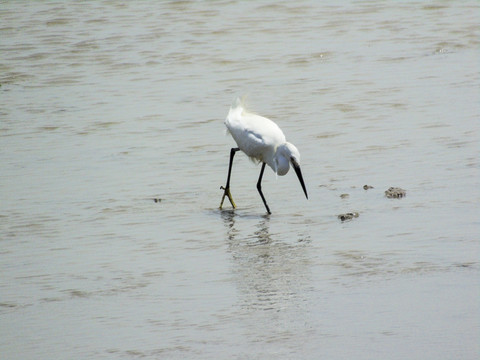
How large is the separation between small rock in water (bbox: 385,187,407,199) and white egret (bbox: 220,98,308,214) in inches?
24.6

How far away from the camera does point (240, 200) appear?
895 centimetres

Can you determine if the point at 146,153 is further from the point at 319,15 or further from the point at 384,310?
the point at 319,15

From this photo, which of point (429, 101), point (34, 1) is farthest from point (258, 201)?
point (34, 1)

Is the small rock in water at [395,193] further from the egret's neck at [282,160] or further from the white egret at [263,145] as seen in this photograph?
the egret's neck at [282,160]

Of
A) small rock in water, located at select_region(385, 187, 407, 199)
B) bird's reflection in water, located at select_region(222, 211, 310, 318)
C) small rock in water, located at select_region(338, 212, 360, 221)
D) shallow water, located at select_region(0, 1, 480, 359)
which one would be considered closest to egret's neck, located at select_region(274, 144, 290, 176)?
shallow water, located at select_region(0, 1, 480, 359)

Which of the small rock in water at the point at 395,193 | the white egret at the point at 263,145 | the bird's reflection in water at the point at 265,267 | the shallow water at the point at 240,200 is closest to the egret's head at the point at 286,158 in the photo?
the white egret at the point at 263,145

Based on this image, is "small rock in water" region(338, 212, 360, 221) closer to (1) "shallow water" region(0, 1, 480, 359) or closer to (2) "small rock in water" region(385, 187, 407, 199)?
(1) "shallow water" region(0, 1, 480, 359)

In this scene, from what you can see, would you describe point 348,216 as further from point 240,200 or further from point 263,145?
point 240,200

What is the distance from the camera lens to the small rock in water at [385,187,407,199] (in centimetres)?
823

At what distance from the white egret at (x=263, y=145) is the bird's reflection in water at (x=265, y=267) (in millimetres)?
602

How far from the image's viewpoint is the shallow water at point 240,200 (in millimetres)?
5699

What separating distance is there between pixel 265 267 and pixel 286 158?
1.97 meters

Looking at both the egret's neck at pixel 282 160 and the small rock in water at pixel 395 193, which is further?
the egret's neck at pixel 282 160

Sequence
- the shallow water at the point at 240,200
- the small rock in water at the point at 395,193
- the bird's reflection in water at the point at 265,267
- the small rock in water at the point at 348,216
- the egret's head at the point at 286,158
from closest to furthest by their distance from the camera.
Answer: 1. the shallow water at the point at 240,200
2. the bird's reflection in water at the point at 265,267
3. the small rock in water at the point at 348,216
4. the small rock in water at the point at 395,193
5. the egret's head at the point at 286,158
